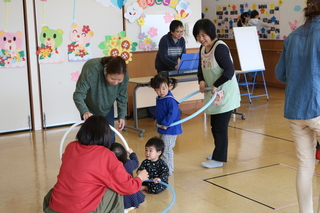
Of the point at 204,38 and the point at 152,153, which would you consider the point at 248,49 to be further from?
the point at 152,153

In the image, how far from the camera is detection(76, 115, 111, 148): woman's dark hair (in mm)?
2590

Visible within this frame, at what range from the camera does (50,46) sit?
6.34m

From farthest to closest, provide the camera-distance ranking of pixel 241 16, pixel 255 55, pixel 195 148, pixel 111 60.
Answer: pixel 241 16 < pixel 255 55 < pixel 195 148 < pixel 111 60

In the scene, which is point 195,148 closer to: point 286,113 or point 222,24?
point 286,113

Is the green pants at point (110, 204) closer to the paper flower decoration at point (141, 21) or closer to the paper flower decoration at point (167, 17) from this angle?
the paper flower decoration at point (141, 21)

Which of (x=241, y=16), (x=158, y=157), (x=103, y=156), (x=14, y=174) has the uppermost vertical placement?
(x=241, y=16)

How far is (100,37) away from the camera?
22.1ft

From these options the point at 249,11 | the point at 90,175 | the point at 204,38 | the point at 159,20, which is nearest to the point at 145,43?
the point at 159,20

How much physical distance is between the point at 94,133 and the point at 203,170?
2113mm

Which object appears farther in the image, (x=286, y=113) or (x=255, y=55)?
(x=255, y=55)

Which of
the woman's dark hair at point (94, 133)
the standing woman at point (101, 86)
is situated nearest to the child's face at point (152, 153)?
the standing woman at point (101, 86)

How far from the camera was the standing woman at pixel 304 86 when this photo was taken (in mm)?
2699

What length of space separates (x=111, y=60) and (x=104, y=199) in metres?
1.23

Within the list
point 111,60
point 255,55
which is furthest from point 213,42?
point 255,55
